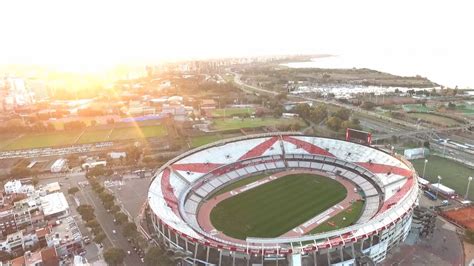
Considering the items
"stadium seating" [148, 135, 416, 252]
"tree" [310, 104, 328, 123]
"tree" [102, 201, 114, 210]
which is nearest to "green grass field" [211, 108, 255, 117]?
"tree" [310, 104, 328, 123]

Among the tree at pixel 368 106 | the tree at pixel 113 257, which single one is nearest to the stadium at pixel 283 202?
the tree at pixel 113 257

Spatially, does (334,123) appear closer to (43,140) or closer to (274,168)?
(274,168)

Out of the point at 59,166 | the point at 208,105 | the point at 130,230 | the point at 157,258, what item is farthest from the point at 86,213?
the point at 208,105

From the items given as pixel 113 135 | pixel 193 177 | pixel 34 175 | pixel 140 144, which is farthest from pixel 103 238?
pixel 113 135

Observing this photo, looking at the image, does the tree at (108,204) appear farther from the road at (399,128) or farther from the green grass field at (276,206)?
the road at (399,128)

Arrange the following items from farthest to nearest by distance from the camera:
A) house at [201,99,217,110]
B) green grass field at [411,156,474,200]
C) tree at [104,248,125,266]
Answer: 1. house at [201,99,217,110]
2. green grass field at [411,156,474,200]
3. tree at [104,248,125,266]

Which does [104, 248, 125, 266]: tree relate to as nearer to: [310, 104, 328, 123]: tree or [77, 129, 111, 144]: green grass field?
[77, 129, 111, 144]: green grass field
